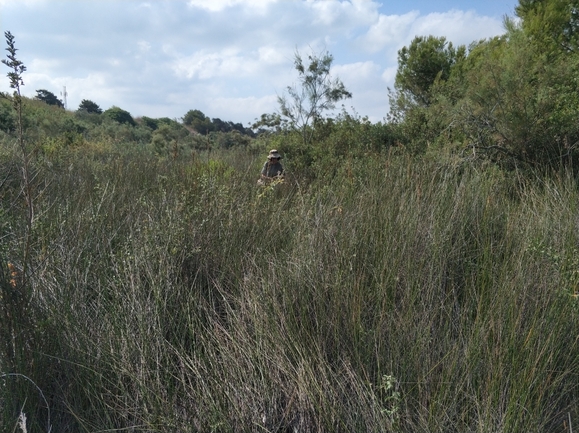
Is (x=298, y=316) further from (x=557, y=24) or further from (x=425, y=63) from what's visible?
(x=425, y=63)

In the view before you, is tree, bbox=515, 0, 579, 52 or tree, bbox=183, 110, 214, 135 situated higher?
tree, bbox=515, 0, 579, 52

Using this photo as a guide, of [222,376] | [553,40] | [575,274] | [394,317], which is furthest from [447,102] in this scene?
[222,376]

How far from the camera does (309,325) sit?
235 centimetres

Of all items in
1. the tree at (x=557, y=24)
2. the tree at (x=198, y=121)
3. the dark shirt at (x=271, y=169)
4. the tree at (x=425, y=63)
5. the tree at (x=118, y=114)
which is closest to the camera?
the tree at (x=557, y=24)

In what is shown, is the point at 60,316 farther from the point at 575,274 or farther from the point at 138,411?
the point at 575,274

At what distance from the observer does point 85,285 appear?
99.0 inches

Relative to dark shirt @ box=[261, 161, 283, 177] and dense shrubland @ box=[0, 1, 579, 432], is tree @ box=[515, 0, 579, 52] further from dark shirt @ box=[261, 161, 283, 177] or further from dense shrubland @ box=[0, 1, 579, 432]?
dense shrubland @ box=[0, 1, 579, 432]

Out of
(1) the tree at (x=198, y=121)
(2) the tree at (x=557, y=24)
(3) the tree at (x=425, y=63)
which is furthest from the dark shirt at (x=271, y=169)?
(1) the tree at (x=198, y=121)

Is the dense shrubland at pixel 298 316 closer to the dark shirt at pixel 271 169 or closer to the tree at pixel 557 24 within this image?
the dark shirt at pixel 271 169

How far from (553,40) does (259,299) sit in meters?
7.30

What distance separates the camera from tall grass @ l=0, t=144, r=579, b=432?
1.90 meters

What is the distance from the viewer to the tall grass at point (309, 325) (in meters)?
1.90

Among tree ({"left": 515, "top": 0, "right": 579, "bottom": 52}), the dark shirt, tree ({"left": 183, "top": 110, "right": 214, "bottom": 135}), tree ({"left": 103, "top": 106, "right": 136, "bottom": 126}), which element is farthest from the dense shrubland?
tree ({"left": 103, "top": 106, "right": 136, "bottom": 126})

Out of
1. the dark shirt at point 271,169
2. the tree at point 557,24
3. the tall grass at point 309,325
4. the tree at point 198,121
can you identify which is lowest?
the tall grass at point 309,325
